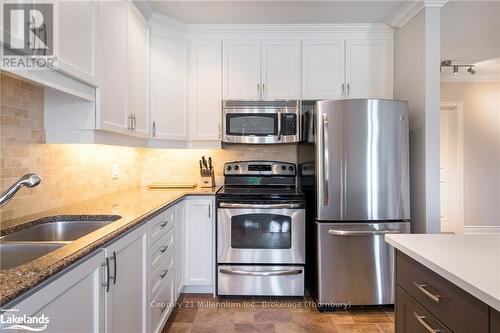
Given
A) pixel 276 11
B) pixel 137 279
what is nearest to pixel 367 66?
pixel 276 11

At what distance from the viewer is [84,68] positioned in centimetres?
149

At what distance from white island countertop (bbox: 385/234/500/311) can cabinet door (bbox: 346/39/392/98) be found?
190 cm

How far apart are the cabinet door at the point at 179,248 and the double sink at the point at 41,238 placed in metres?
0.83

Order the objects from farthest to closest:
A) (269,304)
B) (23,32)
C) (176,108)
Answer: (176,108) < (269,304) < (23,32)

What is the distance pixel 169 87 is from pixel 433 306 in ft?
8.22

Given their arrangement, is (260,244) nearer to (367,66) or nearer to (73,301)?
(73,301)

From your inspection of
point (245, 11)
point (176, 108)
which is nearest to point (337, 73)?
point (245, 11)

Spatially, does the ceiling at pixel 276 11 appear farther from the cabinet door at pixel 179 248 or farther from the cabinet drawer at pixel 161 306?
A: the cabinet drawer at pixel 161 306

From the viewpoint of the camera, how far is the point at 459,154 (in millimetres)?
4434

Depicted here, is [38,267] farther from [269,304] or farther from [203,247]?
[269,304]

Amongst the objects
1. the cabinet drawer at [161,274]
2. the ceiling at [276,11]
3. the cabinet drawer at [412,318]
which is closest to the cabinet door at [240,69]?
the ceiling at [276,11]

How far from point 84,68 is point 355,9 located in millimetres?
2191

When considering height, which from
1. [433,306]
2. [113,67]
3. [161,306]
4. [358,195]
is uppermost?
[113,67]

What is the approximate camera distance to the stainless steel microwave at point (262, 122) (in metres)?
2.69
